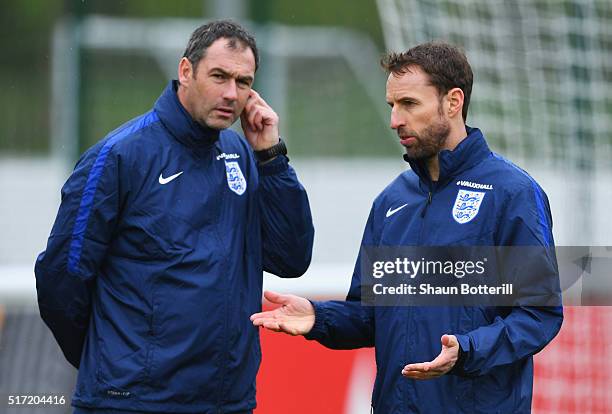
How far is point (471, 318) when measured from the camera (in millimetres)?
3463

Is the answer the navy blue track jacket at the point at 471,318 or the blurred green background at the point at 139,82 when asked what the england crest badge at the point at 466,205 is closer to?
the navy blue track jacket at the point at 471,318

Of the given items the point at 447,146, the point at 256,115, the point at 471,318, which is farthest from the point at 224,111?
the point at 471,318

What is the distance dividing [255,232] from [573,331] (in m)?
2.10

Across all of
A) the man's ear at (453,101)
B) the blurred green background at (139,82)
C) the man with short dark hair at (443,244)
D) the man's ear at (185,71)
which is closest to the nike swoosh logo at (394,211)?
the man with short dark hair at (443,244)

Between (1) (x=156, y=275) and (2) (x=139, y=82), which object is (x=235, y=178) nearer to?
(1) (x=156, y=275)

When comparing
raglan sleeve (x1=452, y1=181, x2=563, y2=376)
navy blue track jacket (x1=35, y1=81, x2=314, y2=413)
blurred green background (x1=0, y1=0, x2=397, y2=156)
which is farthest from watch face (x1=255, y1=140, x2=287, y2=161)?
blurred green background (x1=0, y1=0, x2=397, y2=156)

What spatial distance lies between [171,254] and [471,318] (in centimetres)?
99

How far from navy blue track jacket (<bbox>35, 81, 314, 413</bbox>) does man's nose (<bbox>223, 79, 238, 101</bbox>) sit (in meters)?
0.14

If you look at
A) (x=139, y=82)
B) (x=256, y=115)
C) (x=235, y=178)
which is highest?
(x=139, y=82)

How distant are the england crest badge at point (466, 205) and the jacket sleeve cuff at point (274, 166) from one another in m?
0.65

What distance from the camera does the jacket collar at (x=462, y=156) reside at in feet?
11.8

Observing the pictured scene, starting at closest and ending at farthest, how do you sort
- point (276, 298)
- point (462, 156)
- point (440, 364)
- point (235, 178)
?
point (440, 364), point (462, 156), point (276, 298), point (235, 178)

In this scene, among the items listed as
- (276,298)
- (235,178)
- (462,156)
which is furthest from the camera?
(235,178)

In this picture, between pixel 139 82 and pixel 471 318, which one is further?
pixel 139 82
